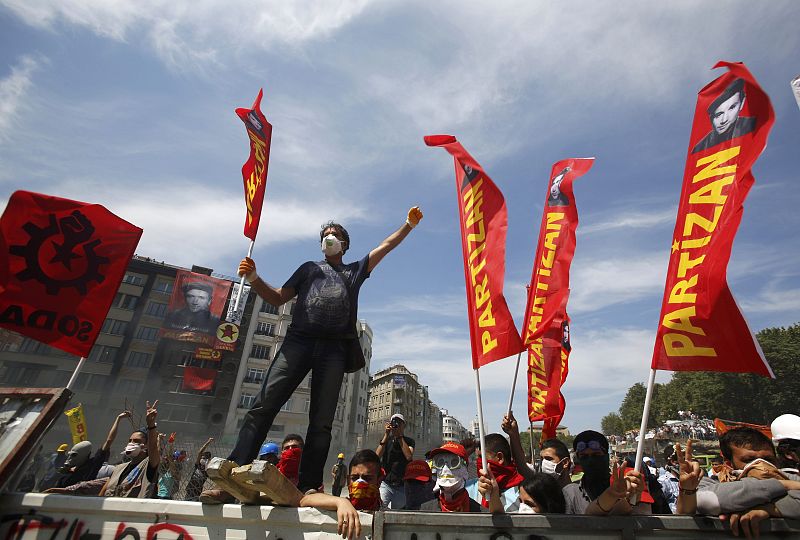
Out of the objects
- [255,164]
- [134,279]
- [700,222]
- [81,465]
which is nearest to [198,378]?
[134,279]

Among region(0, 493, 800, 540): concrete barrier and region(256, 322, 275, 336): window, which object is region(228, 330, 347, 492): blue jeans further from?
region(256, 322, 275, 336): window

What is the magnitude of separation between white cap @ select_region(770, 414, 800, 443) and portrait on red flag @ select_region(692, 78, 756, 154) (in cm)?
238

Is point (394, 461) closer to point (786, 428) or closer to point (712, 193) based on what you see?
point (786, 428)

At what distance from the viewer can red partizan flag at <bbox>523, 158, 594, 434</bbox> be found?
5641 mm

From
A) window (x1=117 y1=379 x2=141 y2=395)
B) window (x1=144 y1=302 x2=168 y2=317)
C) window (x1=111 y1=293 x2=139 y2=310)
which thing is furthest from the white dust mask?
window (x1=111 y1=293 x2=139 y2=310)

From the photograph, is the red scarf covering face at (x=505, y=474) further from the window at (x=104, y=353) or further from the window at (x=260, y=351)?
the window at (x=104, y=353)

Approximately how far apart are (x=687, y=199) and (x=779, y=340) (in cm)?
6503

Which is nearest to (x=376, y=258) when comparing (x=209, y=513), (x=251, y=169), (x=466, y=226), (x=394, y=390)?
(x=466, y=226)

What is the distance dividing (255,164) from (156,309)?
50.9m

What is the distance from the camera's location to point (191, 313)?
4291 cm

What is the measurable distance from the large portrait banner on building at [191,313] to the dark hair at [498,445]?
4348 centimetres

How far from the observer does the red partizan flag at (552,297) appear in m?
5.64

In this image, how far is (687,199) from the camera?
3.10 metres

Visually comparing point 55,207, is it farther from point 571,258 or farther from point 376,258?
point 571,258
